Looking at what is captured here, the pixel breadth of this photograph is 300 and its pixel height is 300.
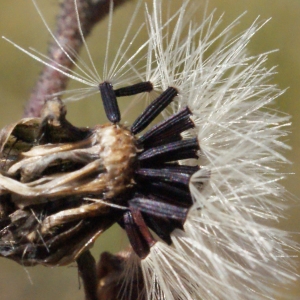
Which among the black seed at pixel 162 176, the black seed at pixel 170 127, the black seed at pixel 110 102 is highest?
the black seed at pixel 110 102

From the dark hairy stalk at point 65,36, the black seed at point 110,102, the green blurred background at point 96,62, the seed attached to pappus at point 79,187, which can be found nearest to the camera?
the seed attached to pappus at point 79,187

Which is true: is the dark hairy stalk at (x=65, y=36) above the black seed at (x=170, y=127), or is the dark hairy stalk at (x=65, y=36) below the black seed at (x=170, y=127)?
above

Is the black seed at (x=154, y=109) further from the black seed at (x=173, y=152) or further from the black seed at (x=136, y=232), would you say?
the black seed at (x=136, y=232)

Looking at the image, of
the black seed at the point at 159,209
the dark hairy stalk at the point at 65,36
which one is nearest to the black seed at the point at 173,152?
the black seed at the point at 159,209

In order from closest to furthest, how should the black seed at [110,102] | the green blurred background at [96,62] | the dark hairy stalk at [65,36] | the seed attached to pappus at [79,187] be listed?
the seed attached to pappus at [79,187] → the black seed at [110,102] → the dark hairy stalk at [65,36] → the green blurred background at [96,62]

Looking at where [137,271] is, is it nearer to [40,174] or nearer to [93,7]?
[40,174]

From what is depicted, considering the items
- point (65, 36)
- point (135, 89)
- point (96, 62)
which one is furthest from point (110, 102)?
point (96, 62)
